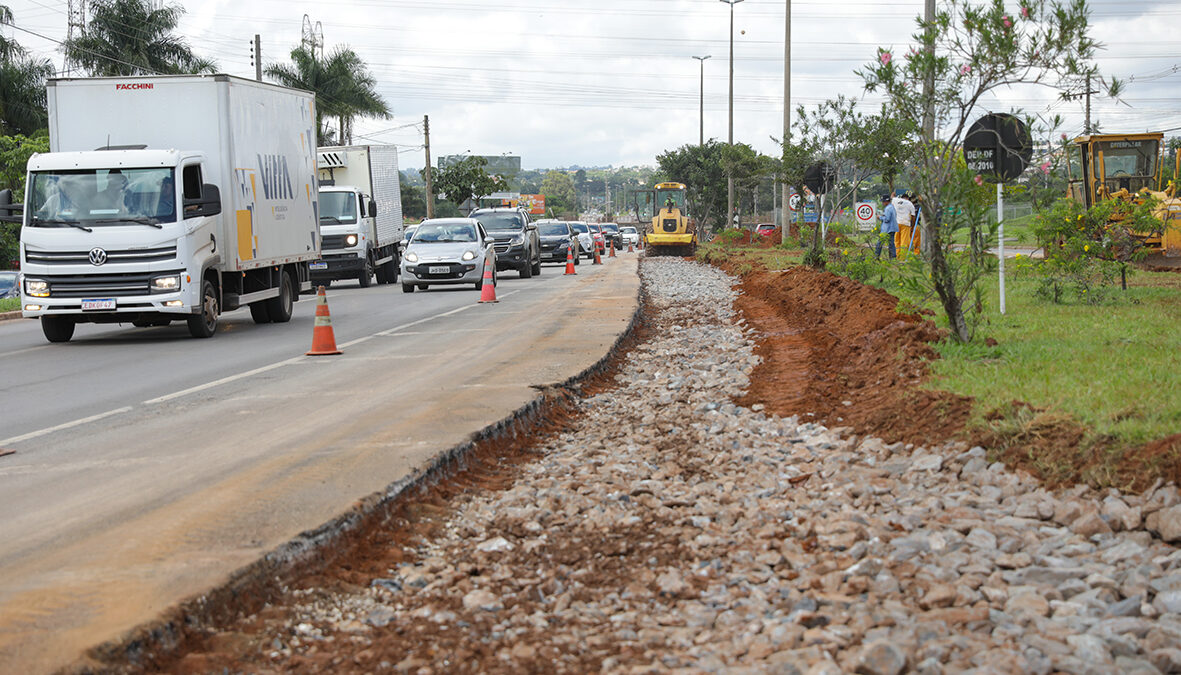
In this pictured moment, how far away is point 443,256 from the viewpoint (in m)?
27.0

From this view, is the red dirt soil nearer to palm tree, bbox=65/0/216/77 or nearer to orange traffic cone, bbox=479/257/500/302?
orange traffic cone, bbox=479/257/500/302

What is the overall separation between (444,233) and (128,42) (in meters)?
25.0

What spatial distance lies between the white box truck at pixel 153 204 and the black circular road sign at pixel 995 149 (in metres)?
10.2

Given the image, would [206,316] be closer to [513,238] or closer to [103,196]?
[103,196]

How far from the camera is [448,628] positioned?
4746 mm

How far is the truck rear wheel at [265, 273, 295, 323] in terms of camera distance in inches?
772

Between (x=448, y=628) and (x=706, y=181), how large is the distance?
73.5 meters

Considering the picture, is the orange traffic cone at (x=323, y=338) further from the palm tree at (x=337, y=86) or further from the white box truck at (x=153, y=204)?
the palm tree at (x=337, y=86)

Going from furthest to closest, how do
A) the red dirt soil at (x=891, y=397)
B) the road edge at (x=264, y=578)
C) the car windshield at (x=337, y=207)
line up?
the car windshield at (x=337, y=207), the red dirt soil at (x=891, y=397), the road edge at (x=264, y=578)

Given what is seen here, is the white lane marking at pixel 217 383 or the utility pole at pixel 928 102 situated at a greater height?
the utility pole at pixel 928 102

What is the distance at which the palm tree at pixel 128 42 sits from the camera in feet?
148

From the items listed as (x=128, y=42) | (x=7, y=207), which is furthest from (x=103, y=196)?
(x=128, y=42)

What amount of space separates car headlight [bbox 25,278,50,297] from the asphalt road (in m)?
0.78

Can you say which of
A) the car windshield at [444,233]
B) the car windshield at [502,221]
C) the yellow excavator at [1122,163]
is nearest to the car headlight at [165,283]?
the car windshield at [444,233]
